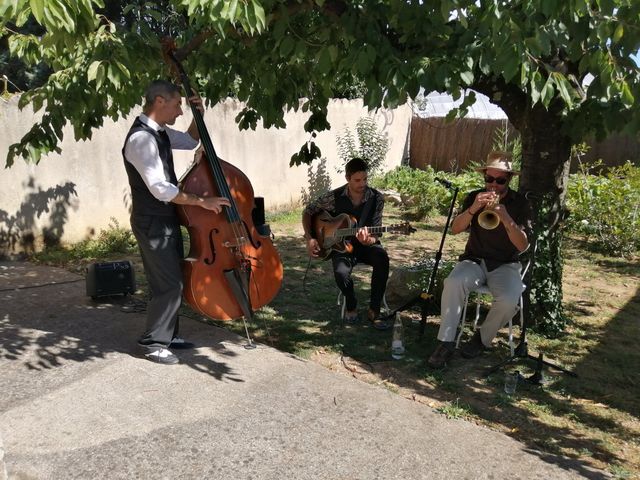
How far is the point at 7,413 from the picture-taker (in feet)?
10.9

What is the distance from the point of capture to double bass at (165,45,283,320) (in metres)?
3.95

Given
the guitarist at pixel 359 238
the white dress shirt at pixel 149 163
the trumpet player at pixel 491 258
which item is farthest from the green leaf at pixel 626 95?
the white dress shirt at pixel 149 163

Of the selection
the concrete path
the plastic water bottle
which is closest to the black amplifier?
the concrete path

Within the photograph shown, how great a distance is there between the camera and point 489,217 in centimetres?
416

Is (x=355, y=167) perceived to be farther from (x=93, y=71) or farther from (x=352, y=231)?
(x=93, y=71)

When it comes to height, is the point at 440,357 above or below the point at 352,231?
below

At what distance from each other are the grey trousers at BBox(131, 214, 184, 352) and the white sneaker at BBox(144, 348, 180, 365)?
3cm

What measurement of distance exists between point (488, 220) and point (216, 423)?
2.24m

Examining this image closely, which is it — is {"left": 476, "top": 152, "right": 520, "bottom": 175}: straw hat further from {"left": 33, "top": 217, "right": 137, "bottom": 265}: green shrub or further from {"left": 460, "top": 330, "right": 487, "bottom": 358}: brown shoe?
{"left": 33, "top": 217, "right": 137, "bottom": 265}: green shrub

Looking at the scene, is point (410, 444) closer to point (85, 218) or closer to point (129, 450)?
point (129, 450)

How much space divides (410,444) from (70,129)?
5846 mm

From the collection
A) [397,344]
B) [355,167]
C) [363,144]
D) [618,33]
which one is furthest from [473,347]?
[363,144]

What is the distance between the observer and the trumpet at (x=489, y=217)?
4078 millimetres

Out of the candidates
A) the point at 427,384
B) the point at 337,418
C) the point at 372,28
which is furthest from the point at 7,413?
the point at 372,28
